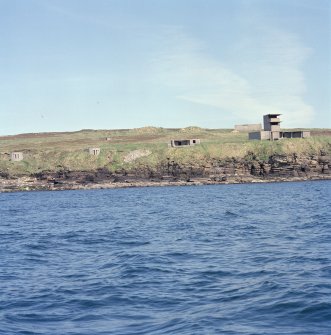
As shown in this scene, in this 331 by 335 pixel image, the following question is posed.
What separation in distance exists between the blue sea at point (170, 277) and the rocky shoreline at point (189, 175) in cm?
6951

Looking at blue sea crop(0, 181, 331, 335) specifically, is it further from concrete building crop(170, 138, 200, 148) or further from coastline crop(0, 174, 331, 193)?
concrete building crop(170, 138, 200, 148)

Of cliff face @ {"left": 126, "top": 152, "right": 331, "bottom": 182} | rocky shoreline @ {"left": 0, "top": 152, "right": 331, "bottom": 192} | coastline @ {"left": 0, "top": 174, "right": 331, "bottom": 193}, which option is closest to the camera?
coastline @ {"left": 0, "top": 174, "right": 331, "bottom": 193}

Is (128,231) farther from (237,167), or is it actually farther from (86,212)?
(237,167)

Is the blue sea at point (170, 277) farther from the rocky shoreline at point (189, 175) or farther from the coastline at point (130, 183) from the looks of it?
the rocky shoreline at point (189, 175)

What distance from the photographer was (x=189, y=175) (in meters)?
118

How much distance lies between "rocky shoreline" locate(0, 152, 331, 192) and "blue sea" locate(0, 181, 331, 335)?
69.5m

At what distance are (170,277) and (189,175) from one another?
95.0 metres

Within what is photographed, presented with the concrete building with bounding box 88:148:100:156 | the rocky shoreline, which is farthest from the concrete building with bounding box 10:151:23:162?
the concrete building with bounding box 88:148:100:156

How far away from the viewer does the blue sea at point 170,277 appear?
54.1 feet

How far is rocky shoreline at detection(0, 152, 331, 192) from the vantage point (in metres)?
114

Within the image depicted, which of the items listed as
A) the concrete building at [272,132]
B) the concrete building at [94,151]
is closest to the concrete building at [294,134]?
the concrete building at [272,132]

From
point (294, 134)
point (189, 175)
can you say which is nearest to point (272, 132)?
point (294, 134)

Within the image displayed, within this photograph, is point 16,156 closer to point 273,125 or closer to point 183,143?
point 183,143

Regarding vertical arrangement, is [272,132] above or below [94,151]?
above
